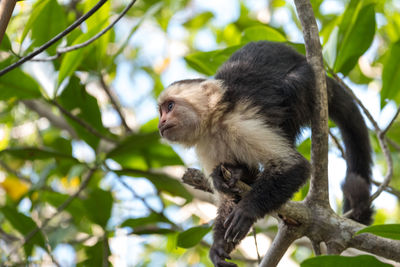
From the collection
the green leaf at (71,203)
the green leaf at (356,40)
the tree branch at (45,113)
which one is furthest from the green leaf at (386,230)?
the tree branch at (45,113)

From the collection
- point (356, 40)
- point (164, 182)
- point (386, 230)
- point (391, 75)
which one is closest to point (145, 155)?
point (164, 182)

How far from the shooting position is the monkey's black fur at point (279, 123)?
7.57 feet

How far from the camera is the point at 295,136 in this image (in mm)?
2887

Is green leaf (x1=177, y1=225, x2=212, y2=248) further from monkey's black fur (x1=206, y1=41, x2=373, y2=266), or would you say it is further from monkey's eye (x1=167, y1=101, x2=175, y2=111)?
monkey's eye (x1=167, y1=101, x2=175, y2=111)

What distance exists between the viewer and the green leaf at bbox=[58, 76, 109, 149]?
10.5 ft

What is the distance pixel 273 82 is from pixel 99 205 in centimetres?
138

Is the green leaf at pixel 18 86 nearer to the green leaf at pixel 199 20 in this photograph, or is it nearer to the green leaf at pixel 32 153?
the green leaf at pixel 32 153

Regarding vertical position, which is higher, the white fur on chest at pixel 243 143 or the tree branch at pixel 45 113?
the white fur on chest at pixel 243 143

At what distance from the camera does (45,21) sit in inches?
117

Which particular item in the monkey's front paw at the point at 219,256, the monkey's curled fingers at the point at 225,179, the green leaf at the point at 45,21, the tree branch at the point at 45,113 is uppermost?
the green leaf at the point at 45,21

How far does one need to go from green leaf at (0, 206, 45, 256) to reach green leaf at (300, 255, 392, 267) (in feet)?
6.87

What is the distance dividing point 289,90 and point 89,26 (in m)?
1.38

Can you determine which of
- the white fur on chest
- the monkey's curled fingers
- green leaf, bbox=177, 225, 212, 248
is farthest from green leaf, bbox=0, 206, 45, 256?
the monkey's curled fingers

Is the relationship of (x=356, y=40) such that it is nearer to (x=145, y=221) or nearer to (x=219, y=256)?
(x=219, y=256)
